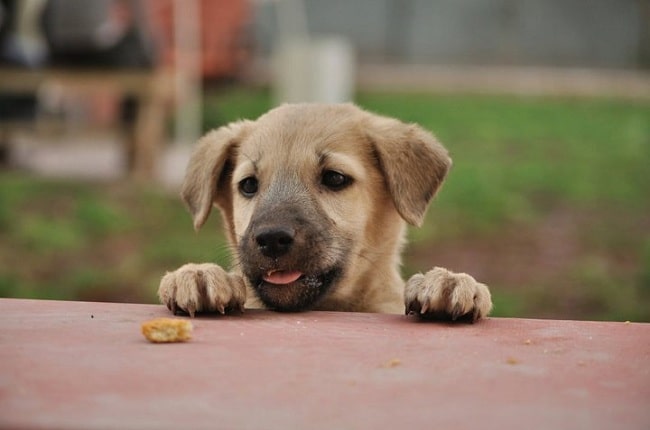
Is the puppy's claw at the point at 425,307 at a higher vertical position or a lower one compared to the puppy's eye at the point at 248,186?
lower

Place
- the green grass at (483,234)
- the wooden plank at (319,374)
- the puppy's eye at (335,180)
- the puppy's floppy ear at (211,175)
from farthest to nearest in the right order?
the green grass at (483,234) → the puppy's floppy ear at (211,175) → the puppy's eye at (335,180) → the wooden plank at (319,374)

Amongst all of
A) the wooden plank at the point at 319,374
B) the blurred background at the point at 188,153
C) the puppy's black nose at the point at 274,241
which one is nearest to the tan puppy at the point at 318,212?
the puppy's black nose at the point at 274,241

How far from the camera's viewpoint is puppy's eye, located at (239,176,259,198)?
4.22 m

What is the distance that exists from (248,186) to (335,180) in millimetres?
359

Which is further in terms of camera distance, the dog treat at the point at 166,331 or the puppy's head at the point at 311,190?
the puppy's head at the point at 311,190

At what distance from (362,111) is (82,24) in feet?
19.0

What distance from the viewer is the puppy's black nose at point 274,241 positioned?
140 inches

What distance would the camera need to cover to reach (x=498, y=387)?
237 cm

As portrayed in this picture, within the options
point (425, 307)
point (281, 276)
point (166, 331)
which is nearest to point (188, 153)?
point (281, 276)

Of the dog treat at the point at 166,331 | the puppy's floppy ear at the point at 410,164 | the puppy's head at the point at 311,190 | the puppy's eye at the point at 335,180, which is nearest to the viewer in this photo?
the dog treat at the point at 166,331

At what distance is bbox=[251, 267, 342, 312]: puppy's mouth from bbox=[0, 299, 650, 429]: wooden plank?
0.36 meters

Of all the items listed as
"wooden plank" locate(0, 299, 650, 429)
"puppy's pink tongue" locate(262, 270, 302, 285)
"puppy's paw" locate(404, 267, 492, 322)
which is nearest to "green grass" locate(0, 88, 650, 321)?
"puppy's pink tongue" locate(262, 270, 302, 285)

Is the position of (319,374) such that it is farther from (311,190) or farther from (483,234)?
(483,234)

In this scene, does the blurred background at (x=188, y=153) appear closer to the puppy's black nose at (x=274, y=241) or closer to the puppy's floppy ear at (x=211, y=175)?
the puppy's floppy ear at (x=211, y=175)
